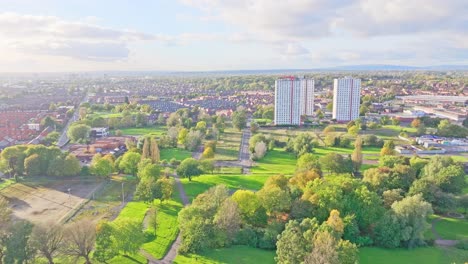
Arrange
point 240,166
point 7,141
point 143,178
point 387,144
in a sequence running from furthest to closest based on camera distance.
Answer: point 7,141 < point 387,144 < point 240,166 < point 143,178

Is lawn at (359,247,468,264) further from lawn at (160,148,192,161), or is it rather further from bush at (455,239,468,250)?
lawn at (160,148,192,161)

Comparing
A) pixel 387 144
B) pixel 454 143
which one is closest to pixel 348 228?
pixel 387 144

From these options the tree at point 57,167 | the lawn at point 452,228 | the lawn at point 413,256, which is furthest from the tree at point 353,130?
the tree at point 57,167

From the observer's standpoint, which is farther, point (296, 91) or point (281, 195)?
point (296, 91)

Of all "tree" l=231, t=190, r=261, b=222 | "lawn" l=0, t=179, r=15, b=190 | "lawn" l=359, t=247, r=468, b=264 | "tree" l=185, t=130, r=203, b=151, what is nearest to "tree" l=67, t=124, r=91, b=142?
"tree" l=185, t=130, r=203, b=151

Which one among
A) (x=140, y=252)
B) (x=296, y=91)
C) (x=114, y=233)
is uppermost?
(x=296, y=91)

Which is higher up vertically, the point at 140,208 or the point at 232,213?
the point at 232,213

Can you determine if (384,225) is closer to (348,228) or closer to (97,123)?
(348,228)
